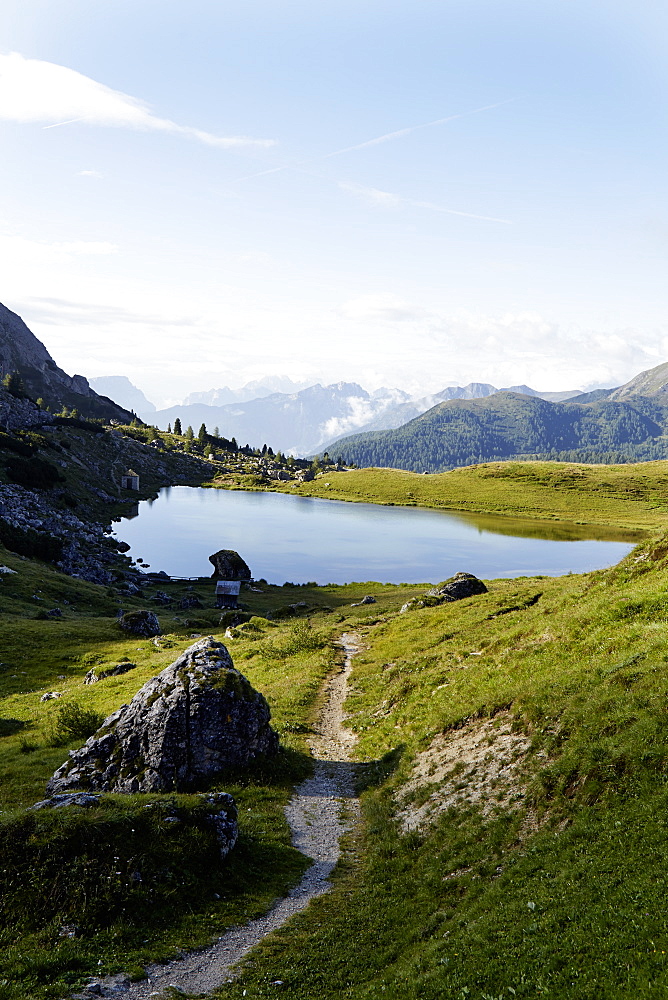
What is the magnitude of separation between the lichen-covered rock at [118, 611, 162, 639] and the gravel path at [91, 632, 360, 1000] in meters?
35.6

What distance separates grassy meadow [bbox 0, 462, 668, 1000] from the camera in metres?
13.0

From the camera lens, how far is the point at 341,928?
54.7 feet

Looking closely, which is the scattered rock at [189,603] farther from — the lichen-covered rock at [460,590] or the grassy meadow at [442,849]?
the grassy meadow at [442,849]

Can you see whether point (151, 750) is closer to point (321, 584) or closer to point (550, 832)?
point (550, 832)

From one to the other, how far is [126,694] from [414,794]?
2536 cm

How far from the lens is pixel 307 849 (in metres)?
22.0

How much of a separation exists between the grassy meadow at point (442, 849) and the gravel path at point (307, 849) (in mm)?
499

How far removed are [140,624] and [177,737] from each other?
1851 inches

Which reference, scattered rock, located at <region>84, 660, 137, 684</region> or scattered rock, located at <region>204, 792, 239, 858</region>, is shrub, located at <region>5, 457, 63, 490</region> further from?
scattered rock, located at <region>204, 792, 239, 858</region>

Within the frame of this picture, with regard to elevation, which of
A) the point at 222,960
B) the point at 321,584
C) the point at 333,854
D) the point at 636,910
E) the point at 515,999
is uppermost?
the point at 636,910

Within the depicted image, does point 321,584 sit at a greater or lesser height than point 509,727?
lesser

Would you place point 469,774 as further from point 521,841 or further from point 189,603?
point 189,603

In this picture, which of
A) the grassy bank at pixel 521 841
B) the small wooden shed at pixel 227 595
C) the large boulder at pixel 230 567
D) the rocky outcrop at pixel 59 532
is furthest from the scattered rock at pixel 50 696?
the large boulder at pixel 230 567

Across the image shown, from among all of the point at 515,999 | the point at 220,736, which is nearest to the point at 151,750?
the point at 220,736
